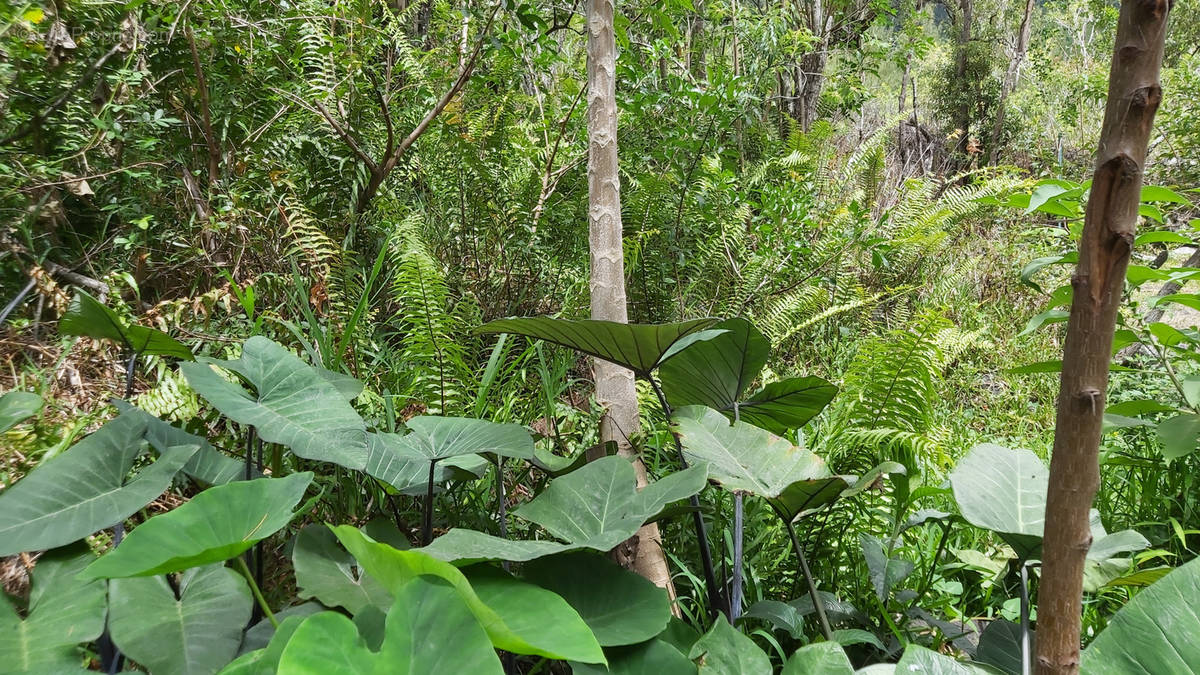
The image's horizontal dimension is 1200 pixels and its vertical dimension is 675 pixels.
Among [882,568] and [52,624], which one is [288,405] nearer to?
[52,624]

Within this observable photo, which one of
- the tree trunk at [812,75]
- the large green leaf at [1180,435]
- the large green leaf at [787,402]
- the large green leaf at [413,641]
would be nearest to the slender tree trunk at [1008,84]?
the tree trunk at [812,75]

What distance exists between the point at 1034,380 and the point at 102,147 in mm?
4385

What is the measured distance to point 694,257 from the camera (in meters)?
3.13

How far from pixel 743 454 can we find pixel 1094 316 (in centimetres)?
47

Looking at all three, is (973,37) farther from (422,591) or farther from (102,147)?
(422,591)

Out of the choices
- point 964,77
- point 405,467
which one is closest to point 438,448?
point 405,467

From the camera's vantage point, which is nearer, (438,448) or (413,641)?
(413,641)

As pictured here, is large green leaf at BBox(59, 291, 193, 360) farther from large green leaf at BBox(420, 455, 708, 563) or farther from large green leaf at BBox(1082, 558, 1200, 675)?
large green leaf at BBox(1082, 558, 1200, 675)

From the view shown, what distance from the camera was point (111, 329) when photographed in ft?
3.44

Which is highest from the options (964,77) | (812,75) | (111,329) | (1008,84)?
(964,77)

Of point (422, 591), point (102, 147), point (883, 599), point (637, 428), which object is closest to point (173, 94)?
point (102, 147)

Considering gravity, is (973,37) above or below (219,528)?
above

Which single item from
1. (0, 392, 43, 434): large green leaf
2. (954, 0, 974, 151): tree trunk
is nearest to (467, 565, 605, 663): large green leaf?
(0, 392, 43, 434): large green leaf

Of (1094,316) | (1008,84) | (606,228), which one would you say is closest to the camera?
(1094,316)
